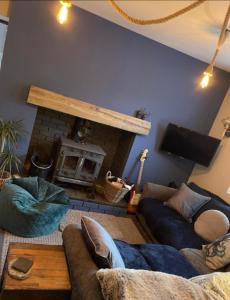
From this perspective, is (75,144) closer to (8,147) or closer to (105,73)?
(8,147)

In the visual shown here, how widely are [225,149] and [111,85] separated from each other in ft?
5.98

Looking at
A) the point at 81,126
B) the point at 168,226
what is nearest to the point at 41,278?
the point at 168,226

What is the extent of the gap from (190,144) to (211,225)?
1.28m

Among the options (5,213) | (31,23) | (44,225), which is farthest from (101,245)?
(31,23)

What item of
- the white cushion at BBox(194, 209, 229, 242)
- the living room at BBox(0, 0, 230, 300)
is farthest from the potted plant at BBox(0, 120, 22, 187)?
the white cushion at BBox(194, 209, 229, 242)

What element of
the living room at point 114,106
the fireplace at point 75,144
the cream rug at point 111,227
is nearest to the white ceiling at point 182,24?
the living room at point 114,106

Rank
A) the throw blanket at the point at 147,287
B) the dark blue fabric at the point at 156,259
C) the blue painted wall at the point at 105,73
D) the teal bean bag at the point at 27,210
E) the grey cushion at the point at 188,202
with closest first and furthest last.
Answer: the throw blanket at the point at 147,287 < the dark blue fabric at the point at 156,259 < the teal bean bag at the point at 27,210 < the blue painted wall at the point at 105,73 < the grey cushion at the point at 188,202

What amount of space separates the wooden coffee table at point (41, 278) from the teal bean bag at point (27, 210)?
81 centimetres

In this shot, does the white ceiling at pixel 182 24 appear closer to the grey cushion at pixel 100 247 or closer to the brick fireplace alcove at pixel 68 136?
the brick fireplace alcove at pixel 68 136

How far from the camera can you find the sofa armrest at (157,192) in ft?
10.8

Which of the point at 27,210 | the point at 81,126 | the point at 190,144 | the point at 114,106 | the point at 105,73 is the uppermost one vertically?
the point at 105,73

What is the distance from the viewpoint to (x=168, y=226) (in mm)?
2600

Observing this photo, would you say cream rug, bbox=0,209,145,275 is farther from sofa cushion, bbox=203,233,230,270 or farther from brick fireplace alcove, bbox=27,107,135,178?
sofa cushion, bbox=203,233,230,270

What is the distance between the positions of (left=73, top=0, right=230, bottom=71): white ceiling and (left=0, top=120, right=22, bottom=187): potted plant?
5.00 ft
